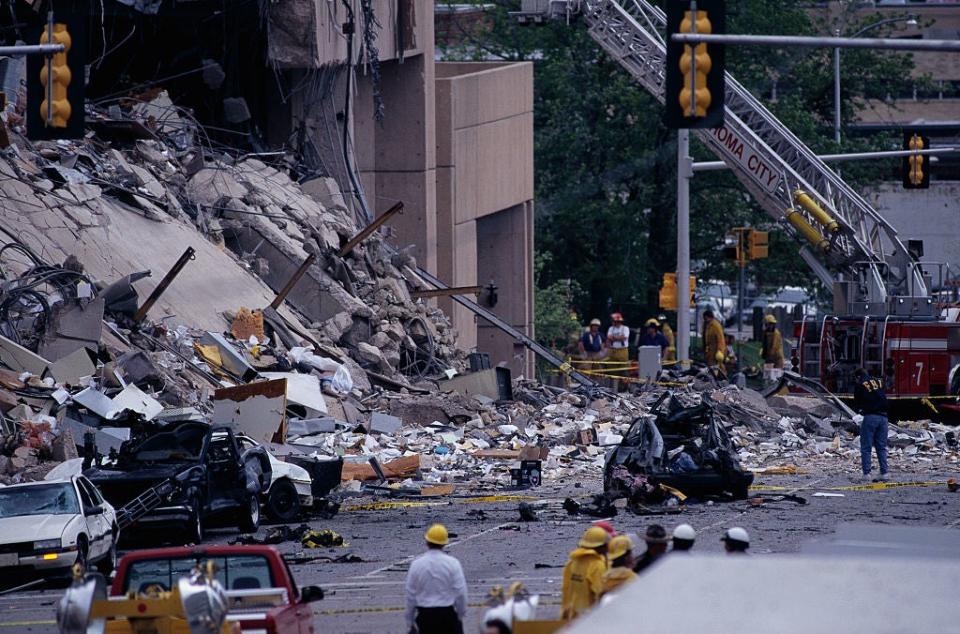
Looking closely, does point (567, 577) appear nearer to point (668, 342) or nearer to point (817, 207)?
point (817, 207)

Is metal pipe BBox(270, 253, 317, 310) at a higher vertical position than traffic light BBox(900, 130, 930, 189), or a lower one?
lower

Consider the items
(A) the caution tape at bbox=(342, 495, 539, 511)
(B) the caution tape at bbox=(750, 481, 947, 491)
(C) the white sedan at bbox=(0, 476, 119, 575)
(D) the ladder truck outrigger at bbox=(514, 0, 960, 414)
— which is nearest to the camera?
(C) the white sedan at bbox=(0, 476, 119, 575)

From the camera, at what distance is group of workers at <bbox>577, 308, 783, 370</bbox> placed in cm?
3541

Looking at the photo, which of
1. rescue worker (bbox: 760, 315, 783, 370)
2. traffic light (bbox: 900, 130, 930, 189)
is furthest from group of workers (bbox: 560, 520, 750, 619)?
rescue worker (bbox: 760, 315, 783, 370)

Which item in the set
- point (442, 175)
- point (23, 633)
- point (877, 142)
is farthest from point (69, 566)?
point (877, 142)

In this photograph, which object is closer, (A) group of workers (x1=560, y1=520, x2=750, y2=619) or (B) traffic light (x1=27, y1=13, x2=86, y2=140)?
(A) group of workers (x1=560, y1=520, x2=750, y2=619)

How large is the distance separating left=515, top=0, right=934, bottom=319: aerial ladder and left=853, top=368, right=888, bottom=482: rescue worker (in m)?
8.47

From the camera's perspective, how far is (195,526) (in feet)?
61.0

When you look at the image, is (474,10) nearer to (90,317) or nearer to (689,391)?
(689,391)

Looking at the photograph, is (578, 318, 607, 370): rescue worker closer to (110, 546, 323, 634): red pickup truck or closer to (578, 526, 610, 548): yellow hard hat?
(110, 546, 323, 634): red pickup truck

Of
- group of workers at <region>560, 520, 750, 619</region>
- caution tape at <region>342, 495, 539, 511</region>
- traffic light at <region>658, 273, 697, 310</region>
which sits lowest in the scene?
caution tape at <region>342, 495, 539, 511</region>

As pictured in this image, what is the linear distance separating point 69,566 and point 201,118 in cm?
2173

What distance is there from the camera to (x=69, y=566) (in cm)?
Answer: 1669

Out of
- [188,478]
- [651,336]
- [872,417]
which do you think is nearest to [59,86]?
[188,478]
